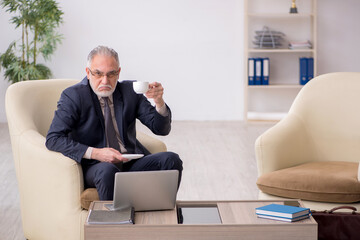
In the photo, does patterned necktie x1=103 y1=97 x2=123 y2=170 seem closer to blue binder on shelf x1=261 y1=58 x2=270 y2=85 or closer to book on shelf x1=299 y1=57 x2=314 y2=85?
blue binder on shelf x1=261 y1=58 x2=270 y2=85

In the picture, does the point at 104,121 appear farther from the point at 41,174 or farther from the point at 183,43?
the point at 183,43

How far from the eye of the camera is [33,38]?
288 inches

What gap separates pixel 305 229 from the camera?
7.19 feet

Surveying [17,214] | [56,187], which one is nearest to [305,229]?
[56,187]

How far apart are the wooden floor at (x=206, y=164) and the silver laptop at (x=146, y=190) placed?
A: 122 cm

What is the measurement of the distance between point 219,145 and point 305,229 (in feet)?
12.6

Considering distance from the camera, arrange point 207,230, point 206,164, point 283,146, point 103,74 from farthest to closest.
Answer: point 206,164 → point 283,146 → point 103,74 → point 207,230

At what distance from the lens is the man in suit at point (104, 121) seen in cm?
286

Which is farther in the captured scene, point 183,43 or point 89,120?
point 183,43

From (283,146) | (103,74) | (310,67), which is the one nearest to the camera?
(103,74)

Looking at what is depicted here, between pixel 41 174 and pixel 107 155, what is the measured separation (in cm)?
34

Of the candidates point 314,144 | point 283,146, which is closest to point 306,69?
point 314,144

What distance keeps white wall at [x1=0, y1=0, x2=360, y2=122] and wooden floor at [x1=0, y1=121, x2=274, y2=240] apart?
1.29 ft

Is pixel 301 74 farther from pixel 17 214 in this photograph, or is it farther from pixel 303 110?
pixel 17 214
